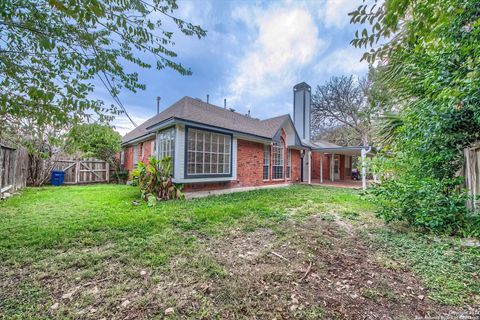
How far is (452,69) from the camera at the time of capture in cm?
337

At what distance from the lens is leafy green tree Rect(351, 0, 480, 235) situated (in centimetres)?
276

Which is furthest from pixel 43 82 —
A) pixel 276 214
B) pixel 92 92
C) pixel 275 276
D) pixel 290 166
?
pixel 290 166

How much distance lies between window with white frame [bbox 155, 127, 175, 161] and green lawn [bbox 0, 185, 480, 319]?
3.39 m

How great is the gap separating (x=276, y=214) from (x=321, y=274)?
9.15 feet

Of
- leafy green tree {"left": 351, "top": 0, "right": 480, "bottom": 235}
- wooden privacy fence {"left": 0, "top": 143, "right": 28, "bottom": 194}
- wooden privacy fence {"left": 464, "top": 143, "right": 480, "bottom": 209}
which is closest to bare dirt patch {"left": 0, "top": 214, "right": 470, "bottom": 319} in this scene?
leafy green tree {"left": 351, "top": 0, "right": 480, "bottom": 235}

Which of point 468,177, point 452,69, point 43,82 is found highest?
point 452,69

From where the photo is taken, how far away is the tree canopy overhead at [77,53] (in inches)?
100

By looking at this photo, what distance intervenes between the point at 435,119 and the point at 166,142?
8255 mm

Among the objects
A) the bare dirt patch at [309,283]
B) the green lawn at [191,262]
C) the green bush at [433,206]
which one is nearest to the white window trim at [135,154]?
the green lawn at [191,262]

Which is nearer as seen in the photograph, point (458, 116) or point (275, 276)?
point (275, 276)

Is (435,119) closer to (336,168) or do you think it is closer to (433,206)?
(433,206)

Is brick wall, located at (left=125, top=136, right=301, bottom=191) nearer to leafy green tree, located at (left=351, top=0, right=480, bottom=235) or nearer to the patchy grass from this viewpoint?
leafy green tree, located at (left=351, top=0, right=480, bottom=235)

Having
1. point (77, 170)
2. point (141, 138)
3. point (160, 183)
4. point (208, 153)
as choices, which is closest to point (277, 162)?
point (208, 153)

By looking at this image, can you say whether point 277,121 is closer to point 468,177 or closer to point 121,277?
point 468,177
